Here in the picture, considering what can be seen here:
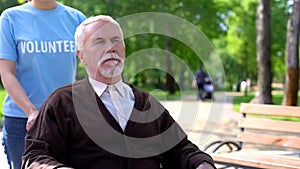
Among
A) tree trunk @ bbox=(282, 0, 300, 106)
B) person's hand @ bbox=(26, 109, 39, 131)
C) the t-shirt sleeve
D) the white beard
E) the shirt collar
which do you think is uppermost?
the t-shirt sleeve

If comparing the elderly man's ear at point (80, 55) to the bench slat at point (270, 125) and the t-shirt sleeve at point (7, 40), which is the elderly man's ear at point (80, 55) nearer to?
→ the t-shirt sleeve at point (7, 40)

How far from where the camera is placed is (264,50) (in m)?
15.0

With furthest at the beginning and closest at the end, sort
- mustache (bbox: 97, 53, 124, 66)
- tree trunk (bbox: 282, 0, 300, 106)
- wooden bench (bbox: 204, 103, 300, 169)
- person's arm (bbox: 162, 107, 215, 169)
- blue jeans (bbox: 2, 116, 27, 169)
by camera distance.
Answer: tree trunk (bbox: 282, 0, 300, 106) < wooden bench (bbox: 204, 103, 300, 169) < blue jeans (bbox: 2, 116, 27, 169) < person's arm (bbox: 162, 107, 215, 169) < mustache (bbox: 97, 53, 124, 66)

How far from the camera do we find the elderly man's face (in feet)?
7.94

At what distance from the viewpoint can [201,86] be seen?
768 inches

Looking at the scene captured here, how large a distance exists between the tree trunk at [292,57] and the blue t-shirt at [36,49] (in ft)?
39.3

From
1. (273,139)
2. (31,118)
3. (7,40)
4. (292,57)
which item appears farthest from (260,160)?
(292,57)

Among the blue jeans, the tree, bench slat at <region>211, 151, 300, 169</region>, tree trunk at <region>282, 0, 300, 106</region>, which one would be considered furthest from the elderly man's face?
the tree

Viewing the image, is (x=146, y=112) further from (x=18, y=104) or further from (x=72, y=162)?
(x=18, y=104)

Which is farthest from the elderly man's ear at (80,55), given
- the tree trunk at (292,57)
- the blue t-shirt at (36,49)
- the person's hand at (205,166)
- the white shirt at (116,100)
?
the tree trunk at (292,57)

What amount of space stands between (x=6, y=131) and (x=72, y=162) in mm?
546

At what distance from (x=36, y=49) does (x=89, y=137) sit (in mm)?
626

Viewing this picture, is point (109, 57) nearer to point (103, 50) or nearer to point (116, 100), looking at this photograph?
point (103, 50)

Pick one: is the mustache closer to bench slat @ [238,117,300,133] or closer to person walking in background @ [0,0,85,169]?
person walking in background @ [0,0,85,169]
